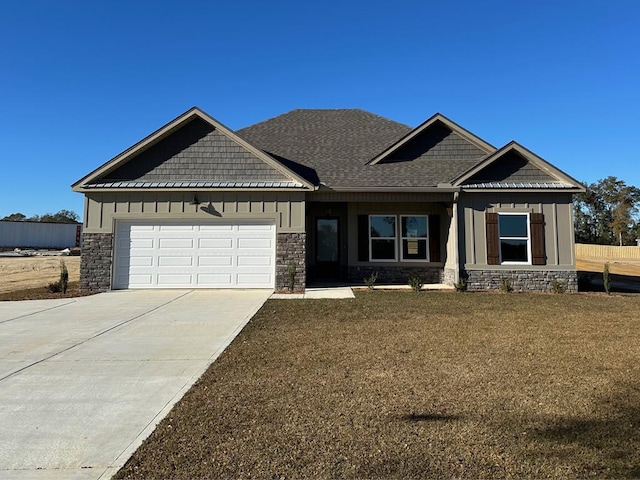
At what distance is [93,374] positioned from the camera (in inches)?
185

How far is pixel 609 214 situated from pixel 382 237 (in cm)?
6278

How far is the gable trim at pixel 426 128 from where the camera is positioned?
1380 cm

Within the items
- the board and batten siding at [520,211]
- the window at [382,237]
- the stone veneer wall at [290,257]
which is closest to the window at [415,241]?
the window at [382,237]

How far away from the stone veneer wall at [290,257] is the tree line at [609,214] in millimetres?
57189

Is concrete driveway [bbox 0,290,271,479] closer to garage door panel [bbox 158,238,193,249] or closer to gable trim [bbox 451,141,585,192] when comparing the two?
garage door panel [bbox 158,238,193,249]

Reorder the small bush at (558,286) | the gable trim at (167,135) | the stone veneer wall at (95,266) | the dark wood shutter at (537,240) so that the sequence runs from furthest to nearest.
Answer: the dark wood shutter at (537,240) → the stone veneer wall at (95,266) → the gable trim at (167,135) → the small bush at (558,286)

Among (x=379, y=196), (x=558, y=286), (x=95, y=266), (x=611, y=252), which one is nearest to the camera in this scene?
(x=558, y=286)

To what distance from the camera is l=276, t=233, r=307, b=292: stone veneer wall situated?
1191 centimetres

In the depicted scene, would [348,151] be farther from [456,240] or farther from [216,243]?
[216,243]

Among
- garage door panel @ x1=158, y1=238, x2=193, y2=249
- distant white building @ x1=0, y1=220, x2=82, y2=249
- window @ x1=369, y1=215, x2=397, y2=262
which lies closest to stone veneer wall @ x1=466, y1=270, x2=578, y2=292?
window @ x1=369, y1=215, x2=397, y2=262

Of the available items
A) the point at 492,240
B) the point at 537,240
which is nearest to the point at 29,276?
the point at 492,240

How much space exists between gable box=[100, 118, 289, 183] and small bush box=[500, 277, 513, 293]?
7.42 metres

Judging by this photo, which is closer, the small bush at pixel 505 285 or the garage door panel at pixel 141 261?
the small bush at pixel 505 285

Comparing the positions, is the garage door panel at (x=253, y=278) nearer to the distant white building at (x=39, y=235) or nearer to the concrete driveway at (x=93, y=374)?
the concrete driveway at (x=93, y=374)
